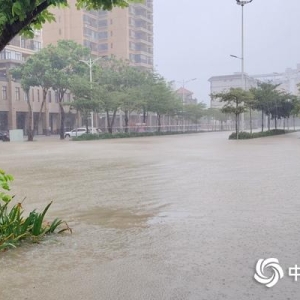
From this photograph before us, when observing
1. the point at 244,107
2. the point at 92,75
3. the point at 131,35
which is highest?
the point at 131,35

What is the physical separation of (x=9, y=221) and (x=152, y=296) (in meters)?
2.54

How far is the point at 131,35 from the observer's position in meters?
83.3

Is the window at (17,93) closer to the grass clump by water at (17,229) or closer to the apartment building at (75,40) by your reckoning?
the apartment building at (75,40)

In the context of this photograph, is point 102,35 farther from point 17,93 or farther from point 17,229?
point 17,229

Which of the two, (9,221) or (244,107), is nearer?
(9,221)

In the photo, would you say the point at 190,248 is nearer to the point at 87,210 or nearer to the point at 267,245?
the point at 267,245

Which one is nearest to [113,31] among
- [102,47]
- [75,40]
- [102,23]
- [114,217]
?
[102,23]

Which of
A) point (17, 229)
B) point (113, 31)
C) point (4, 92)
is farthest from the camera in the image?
point (113, 31)

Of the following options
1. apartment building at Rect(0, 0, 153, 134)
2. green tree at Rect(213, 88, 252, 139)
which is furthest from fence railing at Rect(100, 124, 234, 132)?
green tree at Rect(213, 88, 252, 139)

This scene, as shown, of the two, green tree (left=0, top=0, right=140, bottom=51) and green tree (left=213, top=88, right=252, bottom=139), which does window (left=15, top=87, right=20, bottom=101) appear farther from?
green tree (left=0, top=0, right=140, bottom=51)

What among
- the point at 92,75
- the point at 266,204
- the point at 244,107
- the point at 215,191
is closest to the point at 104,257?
the point at 266,204

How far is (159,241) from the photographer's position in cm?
549

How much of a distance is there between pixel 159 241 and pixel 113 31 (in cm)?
8075

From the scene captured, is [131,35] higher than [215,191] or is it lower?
higher
